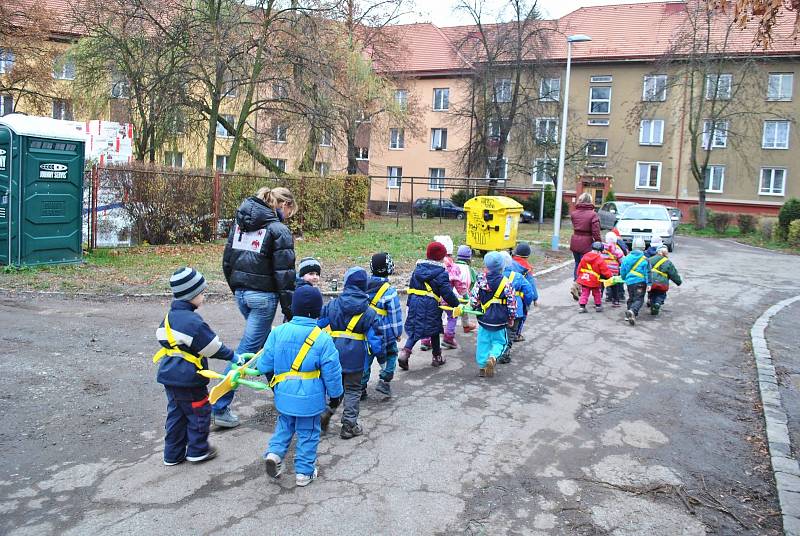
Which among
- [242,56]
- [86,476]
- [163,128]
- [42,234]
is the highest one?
[242,56]

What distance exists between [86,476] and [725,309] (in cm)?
1089

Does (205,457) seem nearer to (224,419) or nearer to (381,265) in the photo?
(224,419)

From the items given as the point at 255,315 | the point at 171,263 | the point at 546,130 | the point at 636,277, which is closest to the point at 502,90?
the point at 546,130

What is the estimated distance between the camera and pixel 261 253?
5543mm

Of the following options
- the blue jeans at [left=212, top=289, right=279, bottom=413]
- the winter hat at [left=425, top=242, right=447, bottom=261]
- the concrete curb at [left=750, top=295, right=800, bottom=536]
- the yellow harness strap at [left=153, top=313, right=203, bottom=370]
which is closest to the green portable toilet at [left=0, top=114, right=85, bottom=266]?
the blue jeans at [left=212, top=289, right=279, bottom=413]

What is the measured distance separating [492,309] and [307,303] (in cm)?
306

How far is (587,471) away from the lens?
4.97 meters

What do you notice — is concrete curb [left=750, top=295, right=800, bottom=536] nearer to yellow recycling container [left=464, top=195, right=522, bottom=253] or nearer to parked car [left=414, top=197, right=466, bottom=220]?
yellow recycling container [left=464, top=195, right=522, bottom=253]

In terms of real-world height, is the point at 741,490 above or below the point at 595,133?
below

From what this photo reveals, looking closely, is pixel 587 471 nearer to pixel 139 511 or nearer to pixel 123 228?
pixel 139 511

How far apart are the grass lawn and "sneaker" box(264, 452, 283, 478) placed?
4.47 m

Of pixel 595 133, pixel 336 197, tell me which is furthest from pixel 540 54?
pixel 336 197

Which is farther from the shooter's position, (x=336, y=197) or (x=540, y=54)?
(x=540, y=54)

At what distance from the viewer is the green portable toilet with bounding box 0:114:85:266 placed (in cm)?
1168
